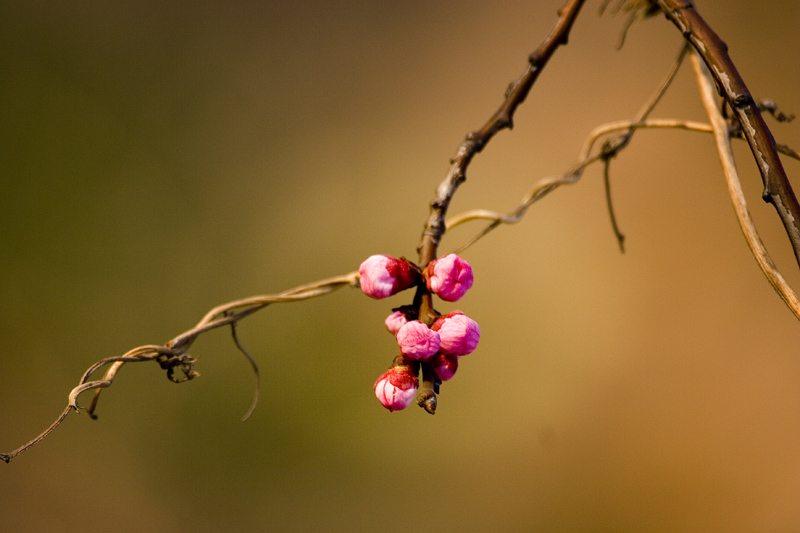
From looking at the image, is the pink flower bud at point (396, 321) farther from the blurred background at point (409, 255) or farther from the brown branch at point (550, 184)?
the blurred background at point (409, 255)

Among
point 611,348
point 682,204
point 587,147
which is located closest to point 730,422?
point 611,348

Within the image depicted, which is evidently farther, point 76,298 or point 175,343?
point 76,298

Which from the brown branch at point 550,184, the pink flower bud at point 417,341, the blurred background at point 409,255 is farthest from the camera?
the blurred background at point 409,255

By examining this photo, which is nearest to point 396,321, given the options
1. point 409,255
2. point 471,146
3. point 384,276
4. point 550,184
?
point 384,276

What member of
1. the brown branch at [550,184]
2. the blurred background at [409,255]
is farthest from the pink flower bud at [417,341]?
the blurred background at [409,255]

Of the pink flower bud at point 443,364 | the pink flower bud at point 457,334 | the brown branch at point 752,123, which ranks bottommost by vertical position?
the pink flower bud at point 443,364

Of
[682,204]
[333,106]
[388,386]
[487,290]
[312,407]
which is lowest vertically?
[388,386]

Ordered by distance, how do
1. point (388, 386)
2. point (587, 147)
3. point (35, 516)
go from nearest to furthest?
point (388, 386) → point (587, 147) → point (35, 516)

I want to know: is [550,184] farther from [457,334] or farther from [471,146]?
[457,334]

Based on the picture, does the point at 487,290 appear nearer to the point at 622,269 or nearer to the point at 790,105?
the point at 622,269
